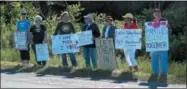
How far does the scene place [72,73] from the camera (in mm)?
14180

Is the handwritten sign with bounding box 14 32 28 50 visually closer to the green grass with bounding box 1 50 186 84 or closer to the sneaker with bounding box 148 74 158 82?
the green grass with bounding box 1 50 186 84

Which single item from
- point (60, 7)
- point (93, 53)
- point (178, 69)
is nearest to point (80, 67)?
point (93, 53)

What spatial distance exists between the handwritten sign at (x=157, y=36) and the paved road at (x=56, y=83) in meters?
1.42

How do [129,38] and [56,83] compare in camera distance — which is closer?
[56,83]

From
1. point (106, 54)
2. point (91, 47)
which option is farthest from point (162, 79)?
point (91, 47)

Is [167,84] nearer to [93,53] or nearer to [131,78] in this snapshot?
[131,78]

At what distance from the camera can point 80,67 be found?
14.8 m

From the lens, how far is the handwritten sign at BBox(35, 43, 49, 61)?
15852 mm

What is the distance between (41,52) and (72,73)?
2025 mm

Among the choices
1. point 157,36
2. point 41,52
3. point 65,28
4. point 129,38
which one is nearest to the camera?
point 157,36

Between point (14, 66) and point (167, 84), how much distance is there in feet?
18.2

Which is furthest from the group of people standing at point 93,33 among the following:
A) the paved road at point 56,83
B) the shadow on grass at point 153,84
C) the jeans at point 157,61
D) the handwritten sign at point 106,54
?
the paved road at point 56,83

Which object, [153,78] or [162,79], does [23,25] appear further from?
[162,79]

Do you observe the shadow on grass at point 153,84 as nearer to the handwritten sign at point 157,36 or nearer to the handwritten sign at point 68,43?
the handwritten sign at point 157,36
